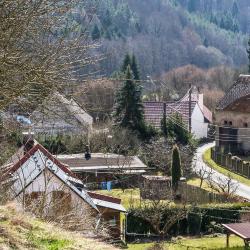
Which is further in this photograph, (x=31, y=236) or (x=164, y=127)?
(x=164, y=127)

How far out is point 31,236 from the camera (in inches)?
319

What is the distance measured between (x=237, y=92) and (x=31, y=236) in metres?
33.0

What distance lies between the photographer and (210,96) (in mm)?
63125

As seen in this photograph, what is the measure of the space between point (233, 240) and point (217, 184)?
7126 mm

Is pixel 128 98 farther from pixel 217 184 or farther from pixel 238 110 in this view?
pixel 217 184

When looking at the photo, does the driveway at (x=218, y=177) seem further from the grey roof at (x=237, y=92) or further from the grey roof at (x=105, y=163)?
the grey roof at (x=237, y=92)

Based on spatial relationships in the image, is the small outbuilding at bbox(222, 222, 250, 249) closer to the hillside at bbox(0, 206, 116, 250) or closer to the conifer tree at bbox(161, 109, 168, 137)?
the hillside at bbox(0, 206, 116, 250)

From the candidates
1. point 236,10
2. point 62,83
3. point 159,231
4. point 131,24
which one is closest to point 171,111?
point 159,231

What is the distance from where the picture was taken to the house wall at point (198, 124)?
47.1 m

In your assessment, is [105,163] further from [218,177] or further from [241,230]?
[241,230]

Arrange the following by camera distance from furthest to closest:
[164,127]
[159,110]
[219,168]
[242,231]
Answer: [159,110] < [164,127] < [219,168] < [242,231]

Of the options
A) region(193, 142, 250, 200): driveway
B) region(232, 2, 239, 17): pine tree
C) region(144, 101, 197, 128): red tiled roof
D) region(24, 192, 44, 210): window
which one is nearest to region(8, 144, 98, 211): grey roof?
region(24, 192, 44, 210): window

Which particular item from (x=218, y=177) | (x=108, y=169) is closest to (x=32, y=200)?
(x=108, y=169)

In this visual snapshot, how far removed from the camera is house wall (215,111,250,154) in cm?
3856
